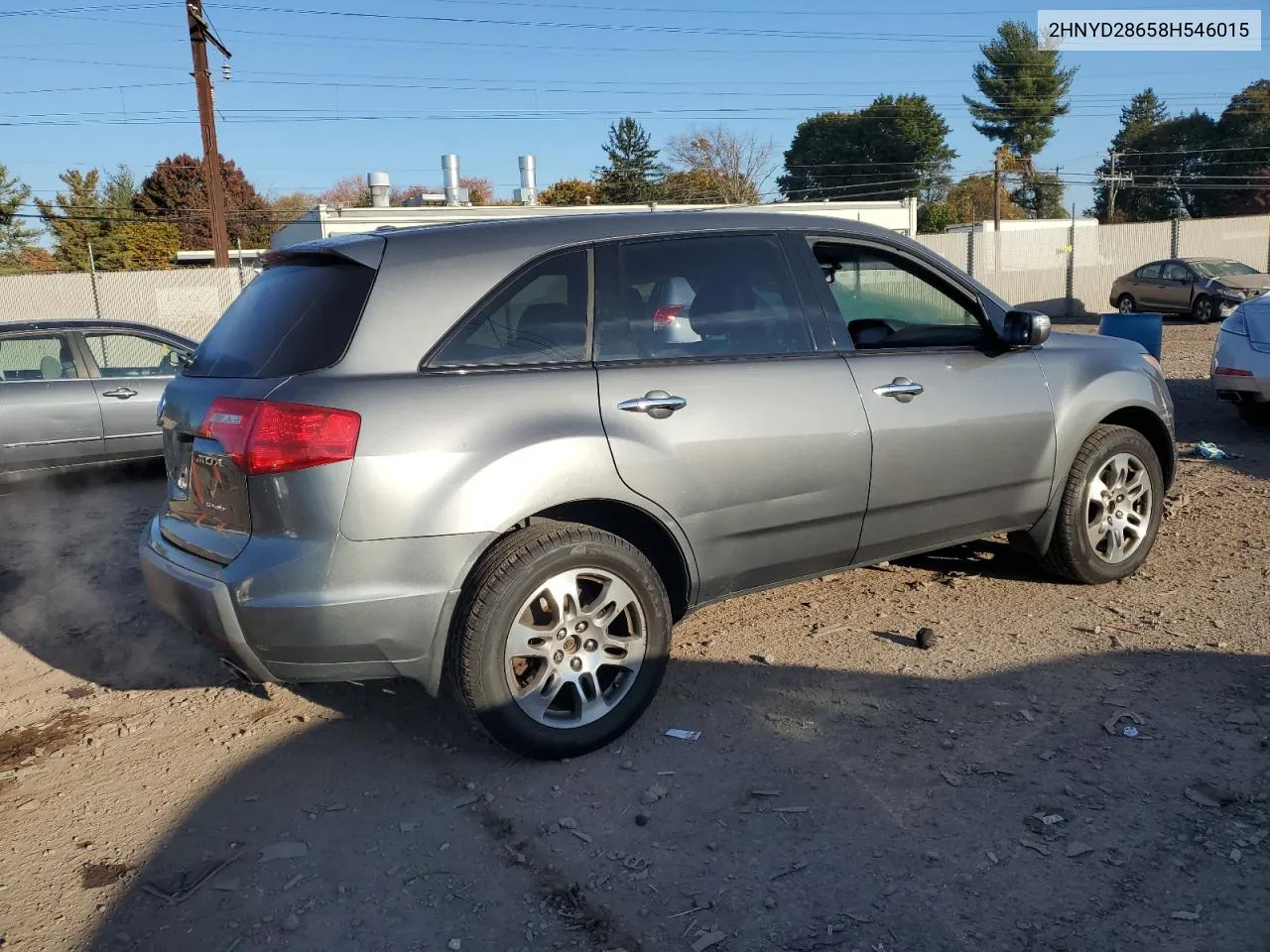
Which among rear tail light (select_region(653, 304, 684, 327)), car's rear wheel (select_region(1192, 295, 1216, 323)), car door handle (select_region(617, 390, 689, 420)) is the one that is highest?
rear tail light (select_region(653, 304, 684, 327))

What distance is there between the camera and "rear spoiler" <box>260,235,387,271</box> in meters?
3.33

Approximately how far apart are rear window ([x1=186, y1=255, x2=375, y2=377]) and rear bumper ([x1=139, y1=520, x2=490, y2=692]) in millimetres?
595

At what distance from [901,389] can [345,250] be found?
217 centimetres

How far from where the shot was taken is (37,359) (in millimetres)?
8461

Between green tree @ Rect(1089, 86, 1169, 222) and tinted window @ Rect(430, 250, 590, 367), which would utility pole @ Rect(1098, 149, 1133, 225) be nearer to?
green tree @ Rect(1089, 86, 1169, 222)

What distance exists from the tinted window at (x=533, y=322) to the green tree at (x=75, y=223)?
159ft

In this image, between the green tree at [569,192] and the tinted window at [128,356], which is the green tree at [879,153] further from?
the tinted window at [128,356]

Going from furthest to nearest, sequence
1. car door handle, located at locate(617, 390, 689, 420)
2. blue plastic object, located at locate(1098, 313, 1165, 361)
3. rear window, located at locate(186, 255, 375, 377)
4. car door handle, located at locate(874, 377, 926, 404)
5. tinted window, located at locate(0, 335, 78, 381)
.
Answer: blue plastic object, located at locate(1098, 313, 1165, 361)
tinted window, located at locate(0, 335, 78, 381)
car door handle, located at locate(874, 377, 926, 404)
car door handle, located at locate(617, 390, 689, 420)
rear window, located at locate(186, 255, 375, 377)

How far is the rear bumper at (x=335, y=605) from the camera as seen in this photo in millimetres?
3061

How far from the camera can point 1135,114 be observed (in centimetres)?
8862

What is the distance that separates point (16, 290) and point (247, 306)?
58.9 ft

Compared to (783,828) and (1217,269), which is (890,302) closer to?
(783,828)

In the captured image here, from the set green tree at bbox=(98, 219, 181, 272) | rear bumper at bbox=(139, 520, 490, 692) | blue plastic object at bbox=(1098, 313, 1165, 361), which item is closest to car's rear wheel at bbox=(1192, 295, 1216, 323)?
blue plastic object at bbox=(1098, 313, 1165, 361)

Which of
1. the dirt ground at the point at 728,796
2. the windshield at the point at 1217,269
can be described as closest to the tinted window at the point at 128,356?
the dirt ground at the point at 728,796
